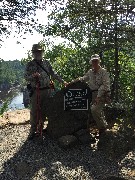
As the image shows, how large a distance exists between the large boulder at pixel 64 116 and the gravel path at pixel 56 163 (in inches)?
16.6

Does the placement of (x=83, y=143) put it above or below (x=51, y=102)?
below

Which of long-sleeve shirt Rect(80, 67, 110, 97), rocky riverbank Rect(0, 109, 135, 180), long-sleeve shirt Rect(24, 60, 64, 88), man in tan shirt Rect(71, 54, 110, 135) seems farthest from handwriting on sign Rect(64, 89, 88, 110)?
rocky riverbank Rect(0, 109, 135, 180)

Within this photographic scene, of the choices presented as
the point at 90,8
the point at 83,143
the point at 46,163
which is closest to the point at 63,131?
the point at 83,143

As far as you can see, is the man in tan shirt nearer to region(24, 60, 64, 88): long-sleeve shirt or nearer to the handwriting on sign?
the handwriting on sign

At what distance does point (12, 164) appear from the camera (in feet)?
26.5

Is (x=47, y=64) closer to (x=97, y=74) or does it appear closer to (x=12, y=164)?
(x=97, y=74)

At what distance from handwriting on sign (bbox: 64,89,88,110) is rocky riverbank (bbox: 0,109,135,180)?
3.80 feet

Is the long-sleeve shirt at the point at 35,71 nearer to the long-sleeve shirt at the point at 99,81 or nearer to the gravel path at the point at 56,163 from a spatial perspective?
the long-sleeve shirt at the point at 99,81

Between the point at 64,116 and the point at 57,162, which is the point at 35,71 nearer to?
the point at 64,116

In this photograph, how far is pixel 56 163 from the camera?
26.0 ft

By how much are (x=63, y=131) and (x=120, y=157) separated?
6.72 feet

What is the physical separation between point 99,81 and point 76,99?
99cm

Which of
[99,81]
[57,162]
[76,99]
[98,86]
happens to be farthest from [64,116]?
[57,162]

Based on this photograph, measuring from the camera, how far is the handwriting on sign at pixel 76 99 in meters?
9.32
